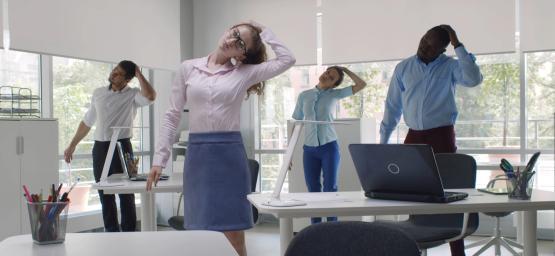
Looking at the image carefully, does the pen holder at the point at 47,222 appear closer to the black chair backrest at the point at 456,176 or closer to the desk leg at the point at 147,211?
the desk leg at the point at 147,211

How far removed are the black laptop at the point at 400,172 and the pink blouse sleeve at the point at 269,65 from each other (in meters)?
0.49

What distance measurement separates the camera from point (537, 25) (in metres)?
5.32

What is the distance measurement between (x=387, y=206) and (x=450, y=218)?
991mm

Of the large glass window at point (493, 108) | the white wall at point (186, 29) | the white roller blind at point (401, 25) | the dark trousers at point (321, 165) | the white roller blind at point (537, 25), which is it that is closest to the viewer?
the dark trousers at point (321, 165)

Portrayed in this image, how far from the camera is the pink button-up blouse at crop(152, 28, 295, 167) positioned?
2.46 meters

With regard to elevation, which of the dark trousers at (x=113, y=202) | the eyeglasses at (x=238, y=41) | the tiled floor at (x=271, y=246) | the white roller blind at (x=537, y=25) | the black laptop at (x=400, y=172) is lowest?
the tiled floor at (x=271, y=246)

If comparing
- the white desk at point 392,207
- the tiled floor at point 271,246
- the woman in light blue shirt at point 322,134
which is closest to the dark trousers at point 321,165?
the woman in light blue shirt at point 322,134

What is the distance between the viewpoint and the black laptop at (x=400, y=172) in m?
2.20

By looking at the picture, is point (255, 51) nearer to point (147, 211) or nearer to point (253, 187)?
point (253, 187)

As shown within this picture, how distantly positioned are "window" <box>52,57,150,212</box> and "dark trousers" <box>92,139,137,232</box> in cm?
102

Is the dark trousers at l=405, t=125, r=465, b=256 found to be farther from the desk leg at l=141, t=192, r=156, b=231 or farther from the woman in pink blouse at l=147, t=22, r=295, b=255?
the desk leg at l=141, t=192, r=156, b=231

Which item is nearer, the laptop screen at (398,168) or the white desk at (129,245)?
the white desk at (129,245)

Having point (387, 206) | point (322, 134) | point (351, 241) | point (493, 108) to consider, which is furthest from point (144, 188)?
point (493, 108)

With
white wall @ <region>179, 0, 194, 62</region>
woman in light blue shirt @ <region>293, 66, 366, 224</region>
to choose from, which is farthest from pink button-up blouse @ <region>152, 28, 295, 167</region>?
white wall @ <region>179, 0, 194, 62</region>
